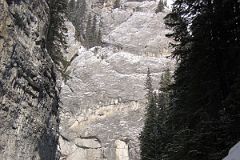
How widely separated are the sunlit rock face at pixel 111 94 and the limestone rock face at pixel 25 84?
107 ft

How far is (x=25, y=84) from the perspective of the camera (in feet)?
106

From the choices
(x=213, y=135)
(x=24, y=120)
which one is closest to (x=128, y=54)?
(x=24, y=120)

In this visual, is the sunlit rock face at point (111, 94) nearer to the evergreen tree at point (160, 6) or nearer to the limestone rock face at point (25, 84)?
the evergreen tree at point (160, 6)

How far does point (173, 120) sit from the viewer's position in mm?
21156

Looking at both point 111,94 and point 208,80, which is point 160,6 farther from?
point 208,80

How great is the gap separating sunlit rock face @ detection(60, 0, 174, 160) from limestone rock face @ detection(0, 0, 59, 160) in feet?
107

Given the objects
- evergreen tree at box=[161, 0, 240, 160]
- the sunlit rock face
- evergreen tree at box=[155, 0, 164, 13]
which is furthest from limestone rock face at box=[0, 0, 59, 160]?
evergreen tree at box=[155, 0, 164, 13]

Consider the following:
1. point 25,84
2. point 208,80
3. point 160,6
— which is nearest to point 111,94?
point 160,6

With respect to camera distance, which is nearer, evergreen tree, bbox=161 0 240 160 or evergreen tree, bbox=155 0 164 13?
evergreen tree, bbox=161 0 240 160

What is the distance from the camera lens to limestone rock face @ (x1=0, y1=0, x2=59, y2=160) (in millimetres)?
28703

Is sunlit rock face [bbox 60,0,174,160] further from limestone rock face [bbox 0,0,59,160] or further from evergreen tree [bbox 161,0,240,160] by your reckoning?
evergreen tree [bbox 161,0,240,160]

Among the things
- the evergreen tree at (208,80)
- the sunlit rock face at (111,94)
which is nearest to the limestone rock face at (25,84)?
the evergreen tree at (208,80)

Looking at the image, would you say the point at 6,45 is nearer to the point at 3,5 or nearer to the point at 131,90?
the point at 3,5

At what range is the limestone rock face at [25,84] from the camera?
94.2ft
